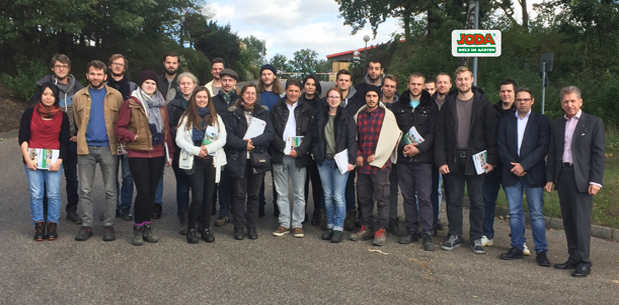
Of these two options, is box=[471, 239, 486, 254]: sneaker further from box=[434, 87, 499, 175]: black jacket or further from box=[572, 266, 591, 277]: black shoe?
box=[572, 266, 591, 277]: black shoe

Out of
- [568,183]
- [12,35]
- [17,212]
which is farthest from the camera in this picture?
[12,35]

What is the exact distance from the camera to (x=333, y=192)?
7324 mm

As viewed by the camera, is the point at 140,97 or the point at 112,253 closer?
the point at 112,253

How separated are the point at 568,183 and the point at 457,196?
131 centimetres

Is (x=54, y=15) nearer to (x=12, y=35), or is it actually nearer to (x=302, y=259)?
(x=12, y=35)

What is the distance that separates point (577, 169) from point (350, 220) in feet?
9.77

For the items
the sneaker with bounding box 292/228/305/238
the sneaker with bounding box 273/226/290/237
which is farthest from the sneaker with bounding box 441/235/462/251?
the sneaker with bounding box 273/226/290/237

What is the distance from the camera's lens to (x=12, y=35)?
808 inches

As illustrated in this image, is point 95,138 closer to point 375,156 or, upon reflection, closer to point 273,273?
point 273,273

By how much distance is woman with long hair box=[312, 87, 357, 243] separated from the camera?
280 inches

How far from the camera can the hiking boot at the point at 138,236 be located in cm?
662

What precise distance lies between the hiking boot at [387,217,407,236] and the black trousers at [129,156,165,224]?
10.1 feet

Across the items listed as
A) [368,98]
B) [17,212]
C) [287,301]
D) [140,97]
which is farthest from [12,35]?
[287,301]

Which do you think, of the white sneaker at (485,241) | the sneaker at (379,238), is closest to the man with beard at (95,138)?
the sneaker at (379,238)
